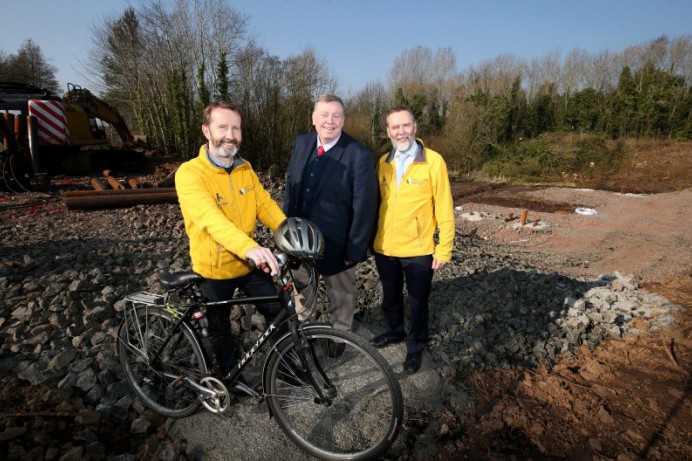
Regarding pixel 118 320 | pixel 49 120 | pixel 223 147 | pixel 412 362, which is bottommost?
pixel 412 362

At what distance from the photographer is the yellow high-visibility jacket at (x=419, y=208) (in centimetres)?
293

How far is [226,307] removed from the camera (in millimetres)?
2506

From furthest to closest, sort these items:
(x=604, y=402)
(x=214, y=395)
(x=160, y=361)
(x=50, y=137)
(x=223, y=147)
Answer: (x=50, y=137) < (x=604, y=402) < (x=160, y=361) < (x=214, y=395) < (x=223, y=147)

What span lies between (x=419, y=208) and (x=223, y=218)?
150cm

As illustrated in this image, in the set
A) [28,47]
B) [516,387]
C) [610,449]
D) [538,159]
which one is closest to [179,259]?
[516,387]

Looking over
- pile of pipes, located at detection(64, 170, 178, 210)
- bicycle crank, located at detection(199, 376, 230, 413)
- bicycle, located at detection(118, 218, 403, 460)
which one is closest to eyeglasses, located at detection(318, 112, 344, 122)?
bicycle, located at detection(118, 218, 403, 460)

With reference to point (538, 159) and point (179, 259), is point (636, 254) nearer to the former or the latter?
point (179, 259)

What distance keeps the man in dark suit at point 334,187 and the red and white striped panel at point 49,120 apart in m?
10.4

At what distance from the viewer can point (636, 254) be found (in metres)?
7.94

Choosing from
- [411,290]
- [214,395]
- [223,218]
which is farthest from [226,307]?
[411,290]

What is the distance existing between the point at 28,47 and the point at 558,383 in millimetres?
56038

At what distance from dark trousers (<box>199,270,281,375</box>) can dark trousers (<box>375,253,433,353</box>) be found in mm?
1071

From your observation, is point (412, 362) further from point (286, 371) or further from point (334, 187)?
point (334, 187)

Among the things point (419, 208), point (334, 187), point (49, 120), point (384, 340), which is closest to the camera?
point (334, 187)
